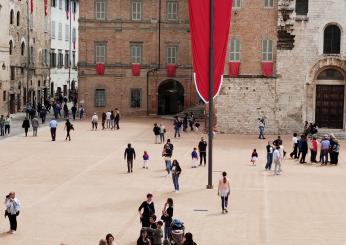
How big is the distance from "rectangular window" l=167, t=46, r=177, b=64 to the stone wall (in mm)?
15255

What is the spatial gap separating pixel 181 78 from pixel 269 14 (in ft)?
55.5

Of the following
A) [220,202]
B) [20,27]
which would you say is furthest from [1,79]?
[220,202]

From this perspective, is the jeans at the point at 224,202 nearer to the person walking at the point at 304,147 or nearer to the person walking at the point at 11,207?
the person walking at the point at 11,207

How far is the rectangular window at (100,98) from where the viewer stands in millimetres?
65688

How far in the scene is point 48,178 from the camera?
103 ft

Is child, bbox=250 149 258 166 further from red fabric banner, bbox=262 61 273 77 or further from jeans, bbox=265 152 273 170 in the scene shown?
red fabric banner, bbox=262 61 273 77

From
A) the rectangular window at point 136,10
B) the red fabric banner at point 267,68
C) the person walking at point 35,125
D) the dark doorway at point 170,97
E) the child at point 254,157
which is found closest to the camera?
the child at point 254,157

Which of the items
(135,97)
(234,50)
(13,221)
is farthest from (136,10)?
(13,221)

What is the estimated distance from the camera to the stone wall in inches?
1987

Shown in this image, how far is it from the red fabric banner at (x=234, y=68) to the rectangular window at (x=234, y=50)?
12.7 inches

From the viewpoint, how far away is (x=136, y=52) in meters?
65.1

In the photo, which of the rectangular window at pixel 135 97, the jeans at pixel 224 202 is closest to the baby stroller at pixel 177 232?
the jeans at pixel 224 202

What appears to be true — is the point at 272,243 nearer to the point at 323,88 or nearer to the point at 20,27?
the point at 323,88

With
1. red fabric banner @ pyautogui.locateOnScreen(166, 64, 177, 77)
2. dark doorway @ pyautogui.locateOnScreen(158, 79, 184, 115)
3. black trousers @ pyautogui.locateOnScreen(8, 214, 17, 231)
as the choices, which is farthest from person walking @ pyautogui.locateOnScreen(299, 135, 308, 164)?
dark doorway @ pyautogui.locateOnScreen(158, 79, 184, 115)
